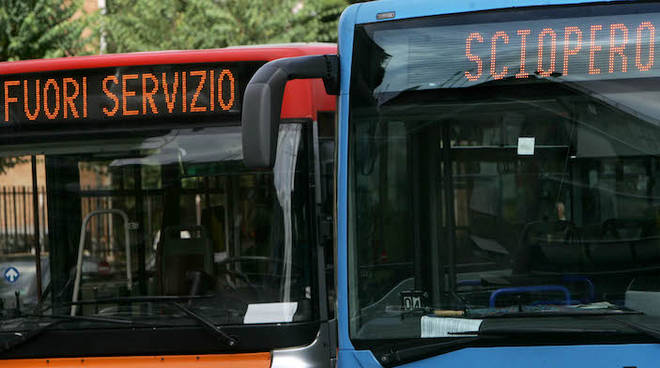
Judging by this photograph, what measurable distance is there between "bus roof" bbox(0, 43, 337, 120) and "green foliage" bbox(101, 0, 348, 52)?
13872 mm

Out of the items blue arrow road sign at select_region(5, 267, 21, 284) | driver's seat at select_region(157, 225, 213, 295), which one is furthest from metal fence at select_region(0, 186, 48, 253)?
driver's seat at select_region(157, 225, 213, 295)

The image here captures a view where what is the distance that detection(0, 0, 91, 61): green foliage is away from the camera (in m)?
16.0

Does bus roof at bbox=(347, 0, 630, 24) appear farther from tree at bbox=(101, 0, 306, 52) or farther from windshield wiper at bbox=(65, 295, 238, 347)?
tree at bbox=(101, 0, 306, 52)

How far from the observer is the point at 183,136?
5441mm

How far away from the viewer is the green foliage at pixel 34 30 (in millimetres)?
15969

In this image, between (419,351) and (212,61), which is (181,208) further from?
(419,351)

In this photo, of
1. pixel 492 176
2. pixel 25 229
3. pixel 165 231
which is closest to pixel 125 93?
pixel 165 231

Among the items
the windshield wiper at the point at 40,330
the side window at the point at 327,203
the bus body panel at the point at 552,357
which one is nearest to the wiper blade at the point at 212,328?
the windshield wiper at the point at 40,330

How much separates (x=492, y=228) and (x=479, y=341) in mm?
592

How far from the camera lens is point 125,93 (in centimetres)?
543

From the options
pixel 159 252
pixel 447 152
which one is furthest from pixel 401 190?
pixel 159 252

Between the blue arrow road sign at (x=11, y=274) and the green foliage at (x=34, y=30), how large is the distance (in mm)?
10621

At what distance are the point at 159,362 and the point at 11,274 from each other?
118 cm

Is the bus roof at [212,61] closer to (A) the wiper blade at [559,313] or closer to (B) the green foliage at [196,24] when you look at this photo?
(A) the wiper blade at [559,313]
